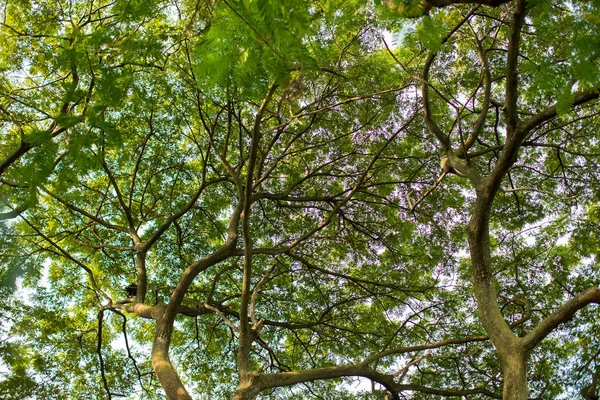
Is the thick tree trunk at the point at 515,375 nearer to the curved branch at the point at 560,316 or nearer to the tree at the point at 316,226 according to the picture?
the curved branch at the point at 560,316

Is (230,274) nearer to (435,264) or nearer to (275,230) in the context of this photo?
(275,230)

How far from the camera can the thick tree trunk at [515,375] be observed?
356 cm

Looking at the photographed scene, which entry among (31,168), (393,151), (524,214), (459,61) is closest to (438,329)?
(524,214)

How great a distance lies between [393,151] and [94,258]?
17.7 ft

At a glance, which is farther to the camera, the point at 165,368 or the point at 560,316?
the point at 165,368

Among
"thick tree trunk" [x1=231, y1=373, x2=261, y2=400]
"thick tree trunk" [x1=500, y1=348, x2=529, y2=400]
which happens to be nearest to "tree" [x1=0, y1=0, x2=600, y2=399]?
"thick tree trunk" [x1=231, y1=373, x2=261, y2=400]

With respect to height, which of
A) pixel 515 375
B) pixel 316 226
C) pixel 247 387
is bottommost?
pixel 515 375

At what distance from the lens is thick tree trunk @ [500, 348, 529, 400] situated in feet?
11.7

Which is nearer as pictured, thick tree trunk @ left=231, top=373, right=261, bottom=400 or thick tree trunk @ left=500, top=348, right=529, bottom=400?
thick tree trunk @ left=500, top=348, right=529, bottom=400

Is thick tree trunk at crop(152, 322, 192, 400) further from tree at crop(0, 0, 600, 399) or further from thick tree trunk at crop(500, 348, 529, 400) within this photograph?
thick tree trunk at crop(500, 348, 529, 400)

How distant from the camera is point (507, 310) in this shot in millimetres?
7684

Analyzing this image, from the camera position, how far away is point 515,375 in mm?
3623

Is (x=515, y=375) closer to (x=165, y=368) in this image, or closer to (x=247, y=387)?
(x=247, y=387)

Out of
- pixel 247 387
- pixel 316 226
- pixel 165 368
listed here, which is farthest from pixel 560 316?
pixel 316 226
